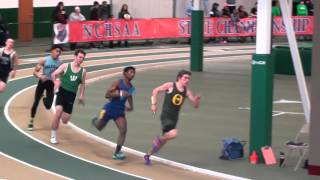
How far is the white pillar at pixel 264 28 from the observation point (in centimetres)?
1462

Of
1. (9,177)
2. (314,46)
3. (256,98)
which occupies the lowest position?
(9,177)

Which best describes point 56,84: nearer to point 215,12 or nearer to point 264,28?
point 264,28

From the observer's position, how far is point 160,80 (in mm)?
26953

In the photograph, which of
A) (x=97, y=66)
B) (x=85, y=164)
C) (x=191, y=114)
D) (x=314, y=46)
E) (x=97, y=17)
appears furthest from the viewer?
(x=97, y=17)

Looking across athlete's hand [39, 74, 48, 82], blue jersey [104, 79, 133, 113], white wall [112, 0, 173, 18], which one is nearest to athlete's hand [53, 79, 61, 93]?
athlete's hand [39, 74, 48, 82]

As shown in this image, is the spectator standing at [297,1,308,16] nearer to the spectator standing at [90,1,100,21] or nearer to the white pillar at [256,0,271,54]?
the spectator standing at [90,1,100,21]

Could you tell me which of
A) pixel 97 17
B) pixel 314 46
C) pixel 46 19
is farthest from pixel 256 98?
pixel 46 19

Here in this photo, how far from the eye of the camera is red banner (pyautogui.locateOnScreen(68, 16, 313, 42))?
37.2 metres

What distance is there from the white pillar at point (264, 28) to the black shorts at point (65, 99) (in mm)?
4069

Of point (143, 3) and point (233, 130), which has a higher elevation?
point (143, 3)

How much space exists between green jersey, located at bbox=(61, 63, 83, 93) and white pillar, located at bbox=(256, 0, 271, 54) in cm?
383

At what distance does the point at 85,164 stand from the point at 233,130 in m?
4.67

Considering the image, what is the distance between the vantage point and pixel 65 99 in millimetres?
16297

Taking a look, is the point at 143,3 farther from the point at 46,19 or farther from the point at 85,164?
the point at 85,164
